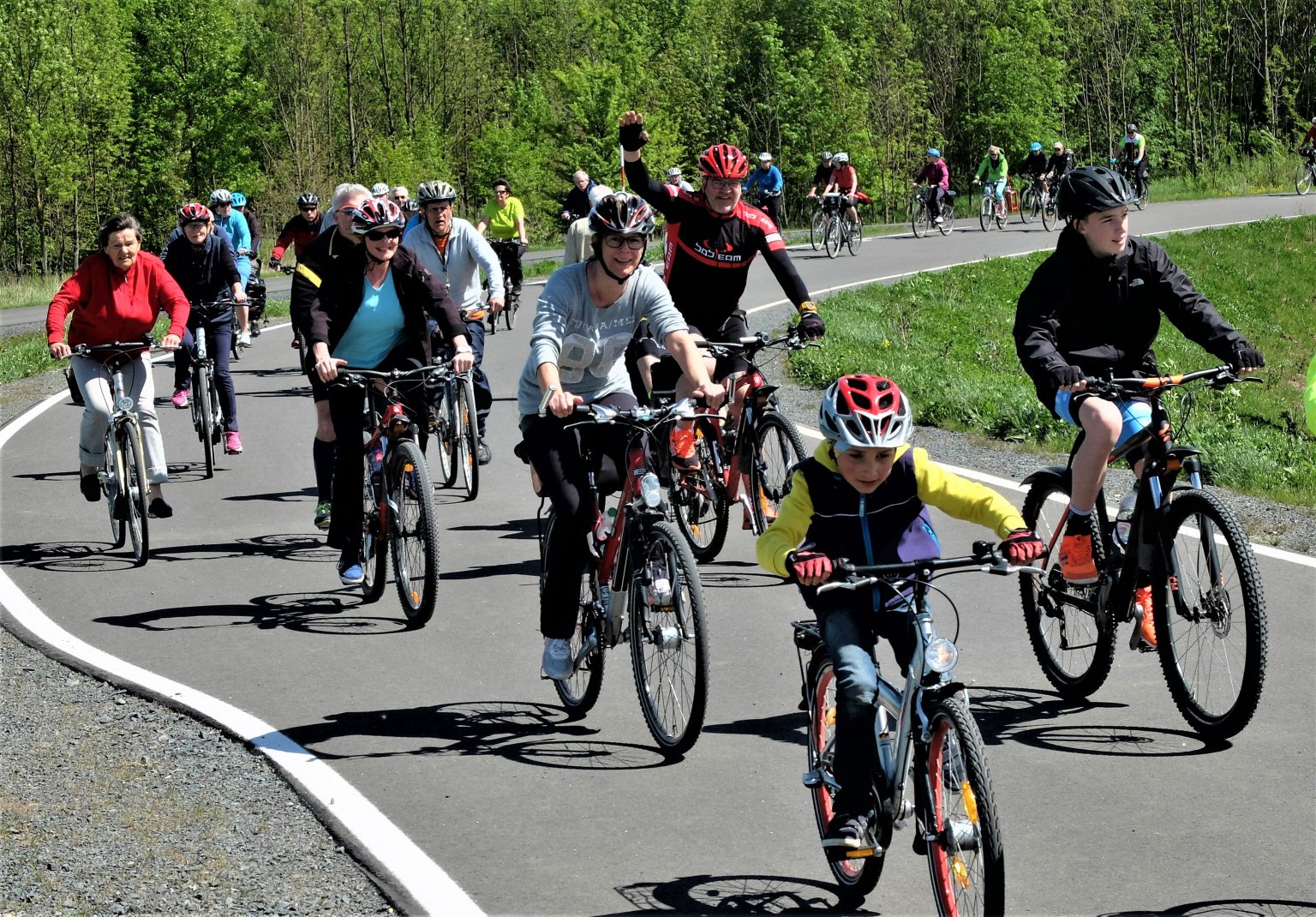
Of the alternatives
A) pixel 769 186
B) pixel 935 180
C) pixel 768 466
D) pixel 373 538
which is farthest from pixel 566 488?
pixel 935 180

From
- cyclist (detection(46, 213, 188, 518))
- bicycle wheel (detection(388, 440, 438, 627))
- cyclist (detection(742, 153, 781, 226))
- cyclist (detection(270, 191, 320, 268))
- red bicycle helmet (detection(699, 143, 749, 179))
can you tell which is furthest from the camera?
cyclist (detection(742, 153, 781, 226))

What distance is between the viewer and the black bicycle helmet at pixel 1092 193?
664 centimetres

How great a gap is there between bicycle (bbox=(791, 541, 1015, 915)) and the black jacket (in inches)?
87.7

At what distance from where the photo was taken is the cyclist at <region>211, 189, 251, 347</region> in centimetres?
2000

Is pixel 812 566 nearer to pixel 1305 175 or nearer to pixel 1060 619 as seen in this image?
pixel 1060 619

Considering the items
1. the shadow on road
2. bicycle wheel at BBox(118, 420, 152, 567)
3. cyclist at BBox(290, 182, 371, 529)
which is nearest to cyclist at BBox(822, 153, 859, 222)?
cyclist at BBox(290, 182, 371, 529)

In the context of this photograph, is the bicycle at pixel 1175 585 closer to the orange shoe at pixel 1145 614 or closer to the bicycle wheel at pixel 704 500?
the orange shoe at pixel 1145 614

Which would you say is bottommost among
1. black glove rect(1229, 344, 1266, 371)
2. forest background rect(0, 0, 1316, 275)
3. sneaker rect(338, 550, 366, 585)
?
sneaker rect(338, 550, 366, 585)

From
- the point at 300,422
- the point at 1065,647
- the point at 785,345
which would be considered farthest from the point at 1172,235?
the point at 1065,647

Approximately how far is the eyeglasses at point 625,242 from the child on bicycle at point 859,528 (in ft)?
6.57

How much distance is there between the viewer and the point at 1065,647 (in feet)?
23.1

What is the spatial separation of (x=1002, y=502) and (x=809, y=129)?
56.7 meters

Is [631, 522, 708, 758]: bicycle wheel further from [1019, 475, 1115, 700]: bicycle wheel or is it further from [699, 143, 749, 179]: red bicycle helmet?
[699, 143, 749, 179]: red bicycle helmet

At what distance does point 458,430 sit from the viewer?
1230 centimetres
